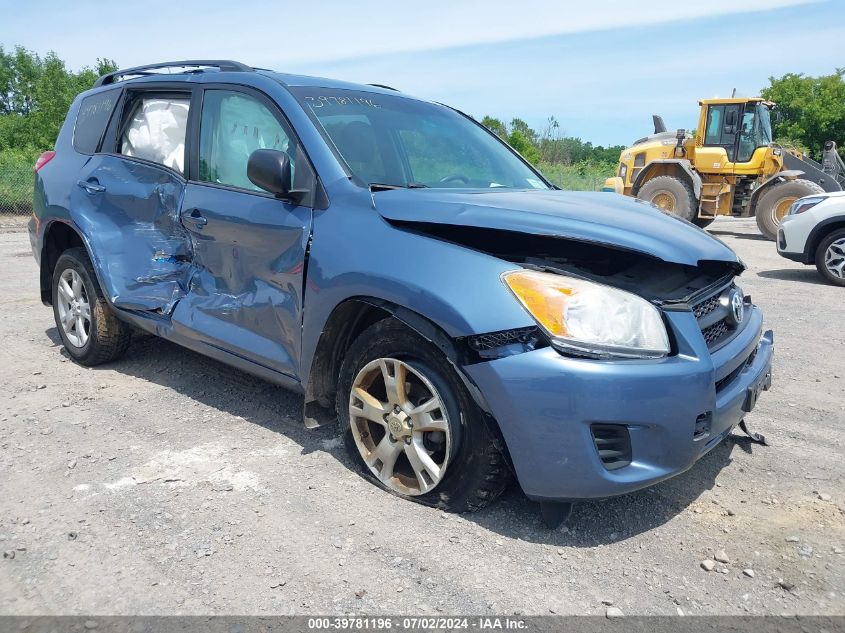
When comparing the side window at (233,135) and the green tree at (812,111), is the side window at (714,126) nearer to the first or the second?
the side window at (233,135)

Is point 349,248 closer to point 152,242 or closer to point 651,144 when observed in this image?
point 152,242

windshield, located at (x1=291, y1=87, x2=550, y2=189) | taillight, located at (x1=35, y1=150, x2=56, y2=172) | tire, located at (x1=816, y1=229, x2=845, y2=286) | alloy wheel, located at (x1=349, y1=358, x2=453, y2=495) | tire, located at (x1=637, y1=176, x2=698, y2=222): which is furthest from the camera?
tire, located at (x1=637, y1=176, x2=698, y2=222)

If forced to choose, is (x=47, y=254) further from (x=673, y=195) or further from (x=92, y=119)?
(x=673, y=195)

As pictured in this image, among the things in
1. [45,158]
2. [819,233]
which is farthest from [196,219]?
[819,233]

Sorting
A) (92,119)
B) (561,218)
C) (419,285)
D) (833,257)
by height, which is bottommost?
(833,257)

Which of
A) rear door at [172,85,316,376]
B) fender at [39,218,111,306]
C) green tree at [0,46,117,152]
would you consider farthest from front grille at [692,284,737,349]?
→ green tree at [0,46,117,152]

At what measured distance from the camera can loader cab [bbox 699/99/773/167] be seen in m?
14.6

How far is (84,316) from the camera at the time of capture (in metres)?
4.57

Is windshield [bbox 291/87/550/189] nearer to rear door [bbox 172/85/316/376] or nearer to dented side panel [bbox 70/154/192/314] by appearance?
rear door [bbox 172/85/316/376]

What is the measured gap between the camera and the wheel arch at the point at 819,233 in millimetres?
8297

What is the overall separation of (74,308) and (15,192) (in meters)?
13.9

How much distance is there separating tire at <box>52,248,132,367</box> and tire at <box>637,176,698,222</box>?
12414 mm

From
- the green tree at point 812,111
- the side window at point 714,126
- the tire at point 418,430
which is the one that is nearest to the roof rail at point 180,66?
the tire at point 418,430

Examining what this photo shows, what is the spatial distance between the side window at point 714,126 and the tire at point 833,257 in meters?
7.20
